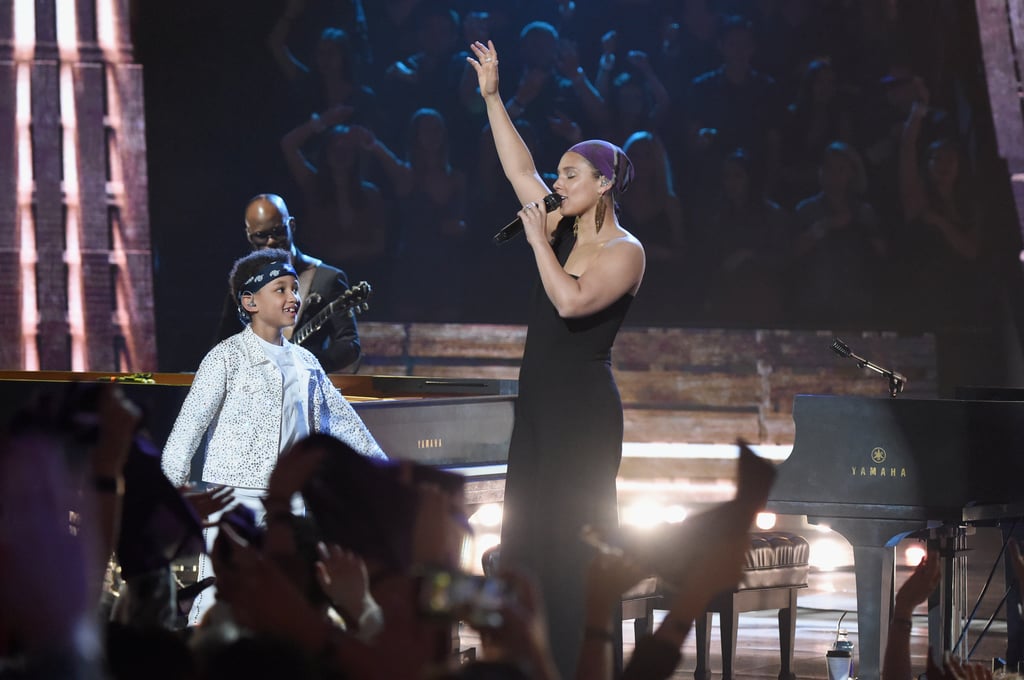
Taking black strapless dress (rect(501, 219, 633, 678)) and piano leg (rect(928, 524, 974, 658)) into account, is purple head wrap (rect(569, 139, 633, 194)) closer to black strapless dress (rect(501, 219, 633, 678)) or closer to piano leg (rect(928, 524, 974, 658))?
black strapless dress (rect(501, 219, 633, 678))

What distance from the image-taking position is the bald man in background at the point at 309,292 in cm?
530

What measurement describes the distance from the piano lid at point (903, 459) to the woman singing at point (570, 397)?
1.17m

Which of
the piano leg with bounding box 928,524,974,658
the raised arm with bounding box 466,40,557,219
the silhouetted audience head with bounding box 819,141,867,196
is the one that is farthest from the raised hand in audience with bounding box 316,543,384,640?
the silhouetted audience head with bounding box 819,141,867,196

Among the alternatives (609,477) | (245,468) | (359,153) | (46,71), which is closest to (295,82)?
(359,153)

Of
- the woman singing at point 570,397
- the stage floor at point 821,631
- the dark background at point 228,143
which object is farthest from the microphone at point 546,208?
the dark background at point 228,143

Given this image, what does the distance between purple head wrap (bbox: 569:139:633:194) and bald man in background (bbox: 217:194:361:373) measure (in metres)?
2.38

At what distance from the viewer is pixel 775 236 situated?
26.3ft

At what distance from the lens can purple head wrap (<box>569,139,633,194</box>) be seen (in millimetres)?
3029

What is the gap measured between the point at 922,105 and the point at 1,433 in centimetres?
754

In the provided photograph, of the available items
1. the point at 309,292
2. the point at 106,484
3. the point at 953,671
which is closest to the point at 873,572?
the point at 953,671

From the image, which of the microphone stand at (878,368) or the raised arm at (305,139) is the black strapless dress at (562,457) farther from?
the raised arm at (305,139)

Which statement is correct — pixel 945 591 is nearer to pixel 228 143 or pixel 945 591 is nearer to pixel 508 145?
pixel 508 145

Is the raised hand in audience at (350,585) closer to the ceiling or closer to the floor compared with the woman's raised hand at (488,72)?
closer to the floor

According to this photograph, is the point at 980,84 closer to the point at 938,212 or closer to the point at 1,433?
the point at 938,212
